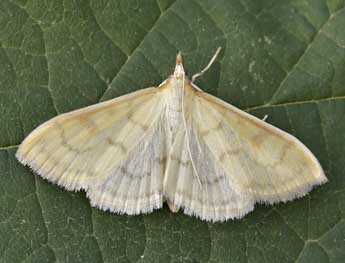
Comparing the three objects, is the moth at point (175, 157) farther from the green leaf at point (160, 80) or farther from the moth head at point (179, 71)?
the green leaf at point (160, 80)

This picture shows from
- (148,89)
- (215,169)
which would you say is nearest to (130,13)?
(148,89)

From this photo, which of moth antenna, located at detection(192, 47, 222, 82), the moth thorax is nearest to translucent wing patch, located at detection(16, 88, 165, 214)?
the moth thorax

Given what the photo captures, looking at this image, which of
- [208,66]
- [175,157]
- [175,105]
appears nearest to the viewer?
[175,157]

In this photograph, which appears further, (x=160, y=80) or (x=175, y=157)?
(x=160, y=80)

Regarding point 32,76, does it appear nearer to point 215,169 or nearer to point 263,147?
point 215,169

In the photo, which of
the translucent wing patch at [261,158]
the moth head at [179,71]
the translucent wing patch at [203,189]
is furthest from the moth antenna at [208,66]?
the translucent wing patch at [203,189]

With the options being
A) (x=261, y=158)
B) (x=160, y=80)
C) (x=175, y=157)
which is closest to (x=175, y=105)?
(x=160, y=80)

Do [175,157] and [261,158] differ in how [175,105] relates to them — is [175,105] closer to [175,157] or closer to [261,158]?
[175,157]
